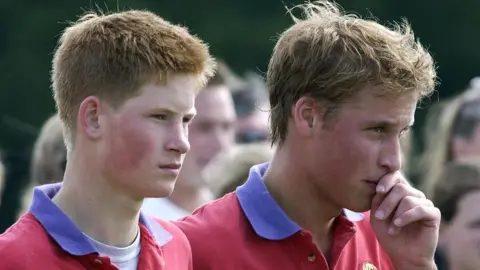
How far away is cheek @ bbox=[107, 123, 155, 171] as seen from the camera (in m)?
4.00

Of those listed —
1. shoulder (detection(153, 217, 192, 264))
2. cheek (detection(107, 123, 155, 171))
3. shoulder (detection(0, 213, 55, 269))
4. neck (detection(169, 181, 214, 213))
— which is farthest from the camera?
neck (detection(169, 181, 214, 213))

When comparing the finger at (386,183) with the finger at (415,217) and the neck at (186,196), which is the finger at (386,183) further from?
the neck at (186,196)

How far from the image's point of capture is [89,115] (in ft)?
13.3

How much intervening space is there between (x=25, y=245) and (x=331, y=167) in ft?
3.14

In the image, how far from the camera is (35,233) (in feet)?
13.0

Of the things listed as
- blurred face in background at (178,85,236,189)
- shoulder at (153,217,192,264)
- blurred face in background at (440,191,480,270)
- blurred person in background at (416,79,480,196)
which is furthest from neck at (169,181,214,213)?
shoulder at (153,217,192,264)

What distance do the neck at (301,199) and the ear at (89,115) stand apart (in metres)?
0.70

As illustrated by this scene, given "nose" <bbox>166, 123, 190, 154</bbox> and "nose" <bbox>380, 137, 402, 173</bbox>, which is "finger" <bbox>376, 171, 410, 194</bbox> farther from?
"nose" <bbox>166, 123, 190, 154</bbox>

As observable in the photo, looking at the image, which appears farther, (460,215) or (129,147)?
(460,215)

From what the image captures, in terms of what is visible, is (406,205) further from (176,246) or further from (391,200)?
(176,246)

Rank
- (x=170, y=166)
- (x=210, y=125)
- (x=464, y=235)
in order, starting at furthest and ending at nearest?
1. (x=210, y=125)
2. (x=464, y=235)
3. (x=170, y=166)

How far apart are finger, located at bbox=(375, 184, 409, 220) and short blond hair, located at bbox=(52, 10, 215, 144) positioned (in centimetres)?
65

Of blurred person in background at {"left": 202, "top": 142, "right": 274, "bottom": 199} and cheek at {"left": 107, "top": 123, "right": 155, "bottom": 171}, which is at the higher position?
cheek at {"left": 107, "top": 123, "right": 155, "bottom": 171}

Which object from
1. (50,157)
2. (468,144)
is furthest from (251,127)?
(50,157)
